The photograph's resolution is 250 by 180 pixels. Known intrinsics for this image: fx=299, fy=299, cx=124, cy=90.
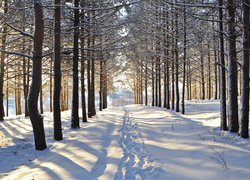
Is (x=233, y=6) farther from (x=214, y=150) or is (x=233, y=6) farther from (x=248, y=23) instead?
(x=214, y=150)

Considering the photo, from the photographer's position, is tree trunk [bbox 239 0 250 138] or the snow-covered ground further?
tree trunk [bbox 239 0 250 138]

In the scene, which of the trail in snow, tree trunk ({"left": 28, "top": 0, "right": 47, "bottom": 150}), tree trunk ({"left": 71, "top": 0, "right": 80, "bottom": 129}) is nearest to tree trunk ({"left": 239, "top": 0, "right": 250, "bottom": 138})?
the trail in snow

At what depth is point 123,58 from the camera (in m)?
34.1

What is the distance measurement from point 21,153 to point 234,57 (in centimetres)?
721

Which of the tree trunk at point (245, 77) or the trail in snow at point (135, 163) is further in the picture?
the tree trunk at point (245, 77)

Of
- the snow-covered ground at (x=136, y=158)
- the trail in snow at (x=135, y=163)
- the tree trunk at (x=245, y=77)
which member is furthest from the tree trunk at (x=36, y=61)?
the tree trunk at (x=245, y=77)

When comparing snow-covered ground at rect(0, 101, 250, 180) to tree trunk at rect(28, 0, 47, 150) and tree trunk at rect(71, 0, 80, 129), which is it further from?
tree trunk at rect(71, 0, 80, 129)

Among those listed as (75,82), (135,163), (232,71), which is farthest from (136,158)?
(75,82)

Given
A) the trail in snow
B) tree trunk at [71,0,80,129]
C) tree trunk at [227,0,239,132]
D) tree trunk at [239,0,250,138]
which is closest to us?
the trail in snow

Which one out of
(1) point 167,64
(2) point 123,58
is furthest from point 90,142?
(2) point 123,58

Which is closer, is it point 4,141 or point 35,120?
point 35,120

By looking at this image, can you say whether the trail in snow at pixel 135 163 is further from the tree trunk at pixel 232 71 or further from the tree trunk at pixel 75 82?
the tree trunk at pixel 75 82

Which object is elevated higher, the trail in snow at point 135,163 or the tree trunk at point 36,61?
the tree trunk at point 36,61

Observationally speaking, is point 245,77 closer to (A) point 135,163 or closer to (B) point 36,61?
(A) point 135,163
